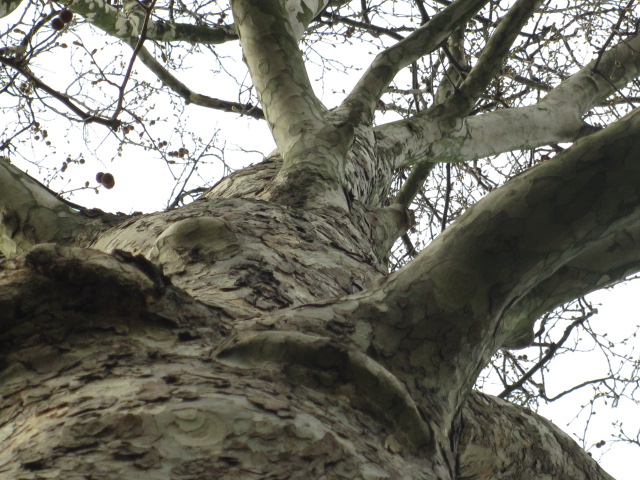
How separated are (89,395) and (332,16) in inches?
180

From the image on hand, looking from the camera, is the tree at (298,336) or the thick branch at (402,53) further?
the thick branch at (402,53)

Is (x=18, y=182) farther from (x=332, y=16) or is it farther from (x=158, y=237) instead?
(x=332, y=16)

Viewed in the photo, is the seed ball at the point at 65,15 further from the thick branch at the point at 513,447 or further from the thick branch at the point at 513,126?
the thick branch at the point at 513,447

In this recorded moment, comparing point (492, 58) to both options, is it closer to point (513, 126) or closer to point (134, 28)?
point (513, 126)

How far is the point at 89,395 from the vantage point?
3.10ft

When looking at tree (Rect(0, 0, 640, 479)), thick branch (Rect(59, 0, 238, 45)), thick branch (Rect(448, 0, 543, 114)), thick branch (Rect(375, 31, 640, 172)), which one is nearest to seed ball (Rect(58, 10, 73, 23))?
thick branch (Rect(59, 0, 238, 45))

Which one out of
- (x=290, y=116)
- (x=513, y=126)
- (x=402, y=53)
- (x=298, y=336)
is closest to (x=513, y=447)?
(x=298, y=336)

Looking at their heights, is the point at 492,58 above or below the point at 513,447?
above

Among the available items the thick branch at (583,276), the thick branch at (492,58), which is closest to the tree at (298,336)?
the thick branch at (583,276)

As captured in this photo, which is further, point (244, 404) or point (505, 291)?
point (505, 291)

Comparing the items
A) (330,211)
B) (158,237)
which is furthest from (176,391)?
(330,211)

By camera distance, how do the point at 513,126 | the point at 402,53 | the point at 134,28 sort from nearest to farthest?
1. the point at 402,53
2. the point at 513,126
3. the point at 134,28

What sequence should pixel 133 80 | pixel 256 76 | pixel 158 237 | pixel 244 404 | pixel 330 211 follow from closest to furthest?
pixel 244 404
pixel 158 237
pixel 330 211
pixel 256 76
pixel 133 80

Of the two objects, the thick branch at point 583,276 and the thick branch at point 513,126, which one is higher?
the thick branch at point 513,126
